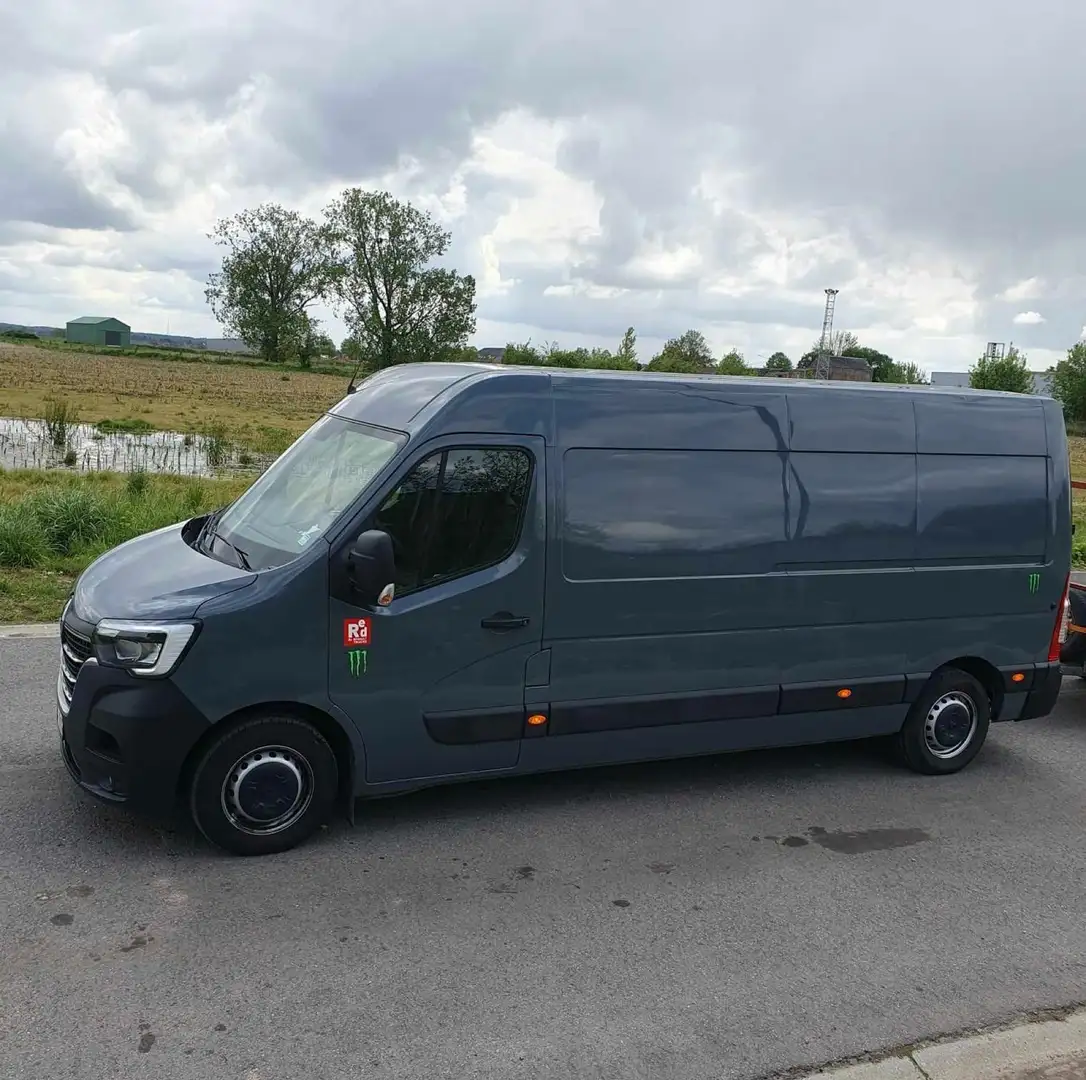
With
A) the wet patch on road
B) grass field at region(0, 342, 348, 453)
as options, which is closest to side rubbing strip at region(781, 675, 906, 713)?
the wet patch on road

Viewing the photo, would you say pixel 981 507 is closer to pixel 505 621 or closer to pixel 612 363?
pixel 505 621

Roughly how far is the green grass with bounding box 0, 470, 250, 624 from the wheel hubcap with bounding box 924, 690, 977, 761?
6589mm

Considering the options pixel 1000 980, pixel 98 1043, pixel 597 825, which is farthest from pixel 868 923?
pixel 98 1043

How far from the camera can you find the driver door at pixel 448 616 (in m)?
4.80

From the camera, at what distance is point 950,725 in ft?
21.0

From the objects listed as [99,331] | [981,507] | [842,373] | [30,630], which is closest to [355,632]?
[981,507]

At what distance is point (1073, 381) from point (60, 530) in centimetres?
9783

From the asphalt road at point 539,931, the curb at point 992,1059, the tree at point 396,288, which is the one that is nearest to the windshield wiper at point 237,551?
the asphalt road at point 539,931

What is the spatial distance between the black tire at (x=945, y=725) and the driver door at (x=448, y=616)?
2535mm

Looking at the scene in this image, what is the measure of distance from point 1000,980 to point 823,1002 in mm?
786

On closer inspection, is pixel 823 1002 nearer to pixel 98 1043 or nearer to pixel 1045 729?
pixel 98 1043

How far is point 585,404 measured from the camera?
17.1ft

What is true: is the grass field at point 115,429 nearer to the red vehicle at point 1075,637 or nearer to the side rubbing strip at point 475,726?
the side rubbing strip at point 475,726

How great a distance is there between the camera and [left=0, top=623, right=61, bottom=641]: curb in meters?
8.10
